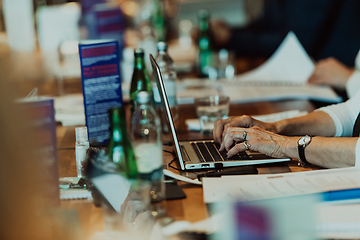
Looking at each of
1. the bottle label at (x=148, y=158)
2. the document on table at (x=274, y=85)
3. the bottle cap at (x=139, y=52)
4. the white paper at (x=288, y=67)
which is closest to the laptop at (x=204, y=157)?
the bottle label at (x=148, y=158)

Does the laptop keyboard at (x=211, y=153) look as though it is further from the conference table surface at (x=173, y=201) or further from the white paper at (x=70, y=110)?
the white paper at (x=70, y=110)

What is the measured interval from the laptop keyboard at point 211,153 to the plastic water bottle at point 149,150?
5.8 inches

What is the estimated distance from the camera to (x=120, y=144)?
33.0 inches

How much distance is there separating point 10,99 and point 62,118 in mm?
664

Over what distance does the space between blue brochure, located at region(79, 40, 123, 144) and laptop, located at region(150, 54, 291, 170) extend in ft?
0.68

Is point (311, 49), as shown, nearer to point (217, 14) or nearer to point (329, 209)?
point (217, 14)

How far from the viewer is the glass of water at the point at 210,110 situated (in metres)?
1.33

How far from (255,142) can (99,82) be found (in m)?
0.48

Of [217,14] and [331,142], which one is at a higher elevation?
[217,14]

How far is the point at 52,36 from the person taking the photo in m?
2.32

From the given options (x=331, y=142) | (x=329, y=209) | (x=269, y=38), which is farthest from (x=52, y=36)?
(x=329, y=209)

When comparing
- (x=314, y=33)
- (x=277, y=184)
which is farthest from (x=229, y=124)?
(x=314, y=33)

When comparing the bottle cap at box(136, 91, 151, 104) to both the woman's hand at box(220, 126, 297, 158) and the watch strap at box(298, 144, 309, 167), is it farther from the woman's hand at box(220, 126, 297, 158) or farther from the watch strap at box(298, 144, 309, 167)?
the watch strap at box(298, 144, 309, 167)

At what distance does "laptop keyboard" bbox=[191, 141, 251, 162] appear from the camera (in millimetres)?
1024
